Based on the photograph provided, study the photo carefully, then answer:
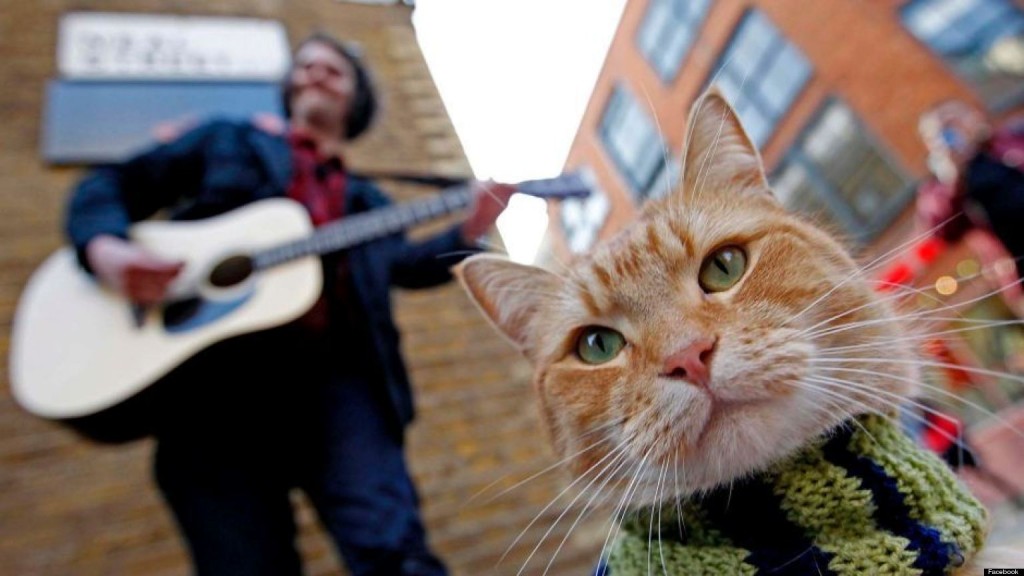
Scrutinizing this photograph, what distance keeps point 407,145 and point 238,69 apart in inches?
31.4

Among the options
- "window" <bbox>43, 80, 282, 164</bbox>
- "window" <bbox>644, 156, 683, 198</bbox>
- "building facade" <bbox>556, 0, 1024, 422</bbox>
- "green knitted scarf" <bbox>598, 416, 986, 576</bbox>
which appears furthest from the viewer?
"window" <bbox>43, 80, 282, 164</bbox>

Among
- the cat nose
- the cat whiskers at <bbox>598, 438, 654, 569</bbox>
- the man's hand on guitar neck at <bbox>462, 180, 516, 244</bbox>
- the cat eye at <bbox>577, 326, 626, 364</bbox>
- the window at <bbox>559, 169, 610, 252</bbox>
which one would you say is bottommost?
the cat whiskers at <bbox>598, 438, 654, 569</bbox>

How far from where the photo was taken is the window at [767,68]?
142cm

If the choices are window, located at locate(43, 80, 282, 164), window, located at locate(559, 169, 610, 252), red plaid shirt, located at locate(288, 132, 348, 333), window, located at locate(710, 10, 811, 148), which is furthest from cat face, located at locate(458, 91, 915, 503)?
window, located at locate(43, 80, 282, 164)

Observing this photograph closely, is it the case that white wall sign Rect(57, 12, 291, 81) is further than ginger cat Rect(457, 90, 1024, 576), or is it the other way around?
white wall sign Rect(57, 12, 291, 81)

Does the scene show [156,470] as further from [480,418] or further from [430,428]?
[480,418]

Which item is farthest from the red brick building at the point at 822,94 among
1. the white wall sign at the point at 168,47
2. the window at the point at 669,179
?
the white wall sign at the point at 168,47

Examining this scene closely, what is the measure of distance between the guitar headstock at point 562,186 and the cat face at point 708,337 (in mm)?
226

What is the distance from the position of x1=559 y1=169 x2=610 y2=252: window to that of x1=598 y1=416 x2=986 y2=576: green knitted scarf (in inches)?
23.7

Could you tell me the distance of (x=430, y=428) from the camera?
6.66ft

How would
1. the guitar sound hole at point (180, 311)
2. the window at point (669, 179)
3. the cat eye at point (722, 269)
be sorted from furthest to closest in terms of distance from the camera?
the guitar sound hole at point (180, 311)
the window at point (669, 179)
the cat eye at point (722, 269)

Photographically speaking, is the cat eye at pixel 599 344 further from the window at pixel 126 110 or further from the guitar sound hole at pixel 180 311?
the window at pixel 126 110

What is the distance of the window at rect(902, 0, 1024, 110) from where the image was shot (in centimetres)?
186

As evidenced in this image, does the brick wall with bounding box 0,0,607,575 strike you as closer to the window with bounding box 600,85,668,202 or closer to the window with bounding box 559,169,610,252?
the window with bounding box 559,169,610,252
